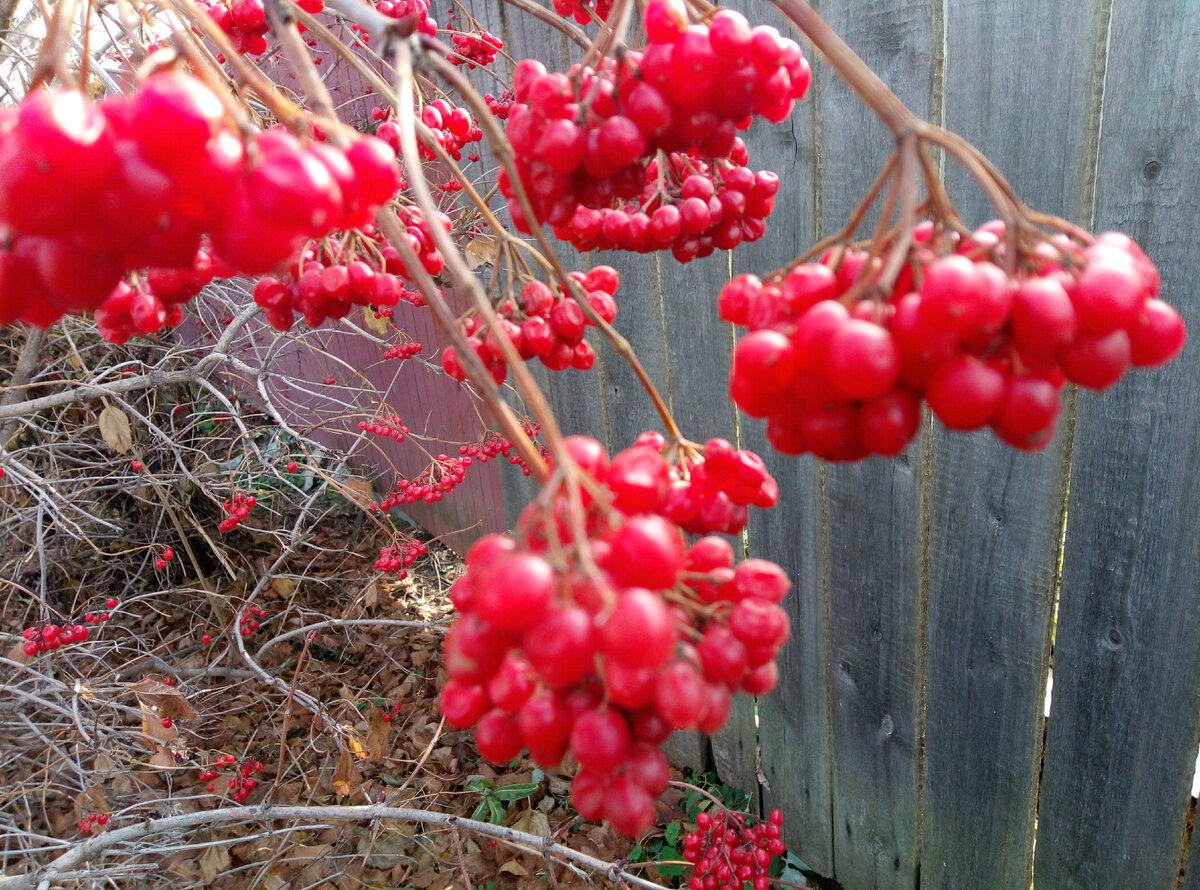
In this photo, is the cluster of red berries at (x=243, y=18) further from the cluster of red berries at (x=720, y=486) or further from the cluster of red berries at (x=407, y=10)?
the cluster of red berries at (x=720, y=486)

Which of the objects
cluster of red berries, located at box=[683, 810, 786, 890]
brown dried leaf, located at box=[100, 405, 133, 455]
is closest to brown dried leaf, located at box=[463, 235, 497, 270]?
brown dried leaf, located at box=[100, 405, 133, 455]

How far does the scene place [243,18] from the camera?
3.76 feet

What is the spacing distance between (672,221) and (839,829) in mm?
2011

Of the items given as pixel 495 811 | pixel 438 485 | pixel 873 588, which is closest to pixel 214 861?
pixel 495 811

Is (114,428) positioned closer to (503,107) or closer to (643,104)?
(503,107)

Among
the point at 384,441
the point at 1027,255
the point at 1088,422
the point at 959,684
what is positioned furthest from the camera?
the point at 384,441

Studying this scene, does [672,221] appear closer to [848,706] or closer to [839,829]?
[848,706]

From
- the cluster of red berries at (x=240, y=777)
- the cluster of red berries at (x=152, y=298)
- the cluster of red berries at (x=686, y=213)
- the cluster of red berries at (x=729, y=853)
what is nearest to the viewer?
the cluster of red berries at (x=152, y=298)

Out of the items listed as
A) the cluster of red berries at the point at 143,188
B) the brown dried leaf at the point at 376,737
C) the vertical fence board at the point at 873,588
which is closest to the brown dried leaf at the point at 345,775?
the brown dried leaf at the point at 376,737

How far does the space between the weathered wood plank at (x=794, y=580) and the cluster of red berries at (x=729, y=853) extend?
16.2 inches

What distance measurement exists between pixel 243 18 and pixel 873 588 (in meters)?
1.73

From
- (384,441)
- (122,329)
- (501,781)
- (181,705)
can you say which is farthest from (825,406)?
(384,441)

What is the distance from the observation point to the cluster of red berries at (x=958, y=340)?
0.43 meters

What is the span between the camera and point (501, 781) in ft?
9.10
